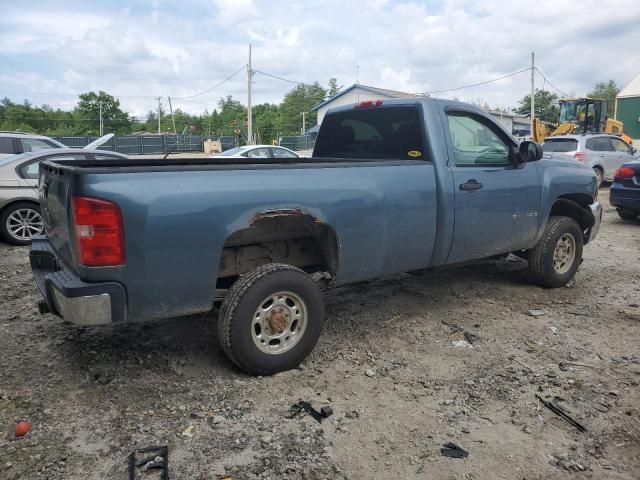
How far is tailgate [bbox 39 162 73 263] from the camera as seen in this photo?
3250mm

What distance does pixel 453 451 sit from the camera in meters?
2.94

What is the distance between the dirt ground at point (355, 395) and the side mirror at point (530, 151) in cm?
144

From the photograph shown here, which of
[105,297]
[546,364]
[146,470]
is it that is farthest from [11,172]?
[546,364]

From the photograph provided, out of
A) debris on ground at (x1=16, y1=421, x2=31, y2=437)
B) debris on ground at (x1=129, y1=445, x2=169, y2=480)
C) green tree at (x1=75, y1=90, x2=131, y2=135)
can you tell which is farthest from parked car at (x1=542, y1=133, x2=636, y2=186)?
green tree at (x1=75, y1=90, x2=131, y2=135)

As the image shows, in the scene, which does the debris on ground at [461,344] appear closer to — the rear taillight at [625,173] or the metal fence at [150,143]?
the rear taillight at [625,173]

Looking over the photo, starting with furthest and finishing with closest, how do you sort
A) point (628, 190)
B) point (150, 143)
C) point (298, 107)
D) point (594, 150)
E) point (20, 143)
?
point (298, 107) < point (150, 143) < point (594, 150) < point (20, 143) < point (628, 190)

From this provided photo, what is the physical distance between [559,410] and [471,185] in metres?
2.03

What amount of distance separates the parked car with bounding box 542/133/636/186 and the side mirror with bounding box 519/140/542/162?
1113 cm

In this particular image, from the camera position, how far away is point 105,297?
10.2 ft

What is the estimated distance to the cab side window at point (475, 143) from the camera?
479 cm

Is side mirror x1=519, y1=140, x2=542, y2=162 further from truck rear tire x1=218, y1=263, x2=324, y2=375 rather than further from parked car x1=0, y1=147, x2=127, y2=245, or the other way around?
parked car x1=0, y1=147, x2=127, y2=245

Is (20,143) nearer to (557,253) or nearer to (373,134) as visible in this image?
(373,134)

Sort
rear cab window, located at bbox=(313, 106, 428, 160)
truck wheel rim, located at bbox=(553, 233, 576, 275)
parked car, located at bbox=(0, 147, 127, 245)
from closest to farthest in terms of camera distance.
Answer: rear cab window, located at bbox=(313, 106, 428, 160) < truck wheel rim, located at bbox=(553, 233, 576, 275) < parked car, located at bbox=(0, 147, 127, 245)

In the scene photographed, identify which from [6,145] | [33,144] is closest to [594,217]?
[33,144]
